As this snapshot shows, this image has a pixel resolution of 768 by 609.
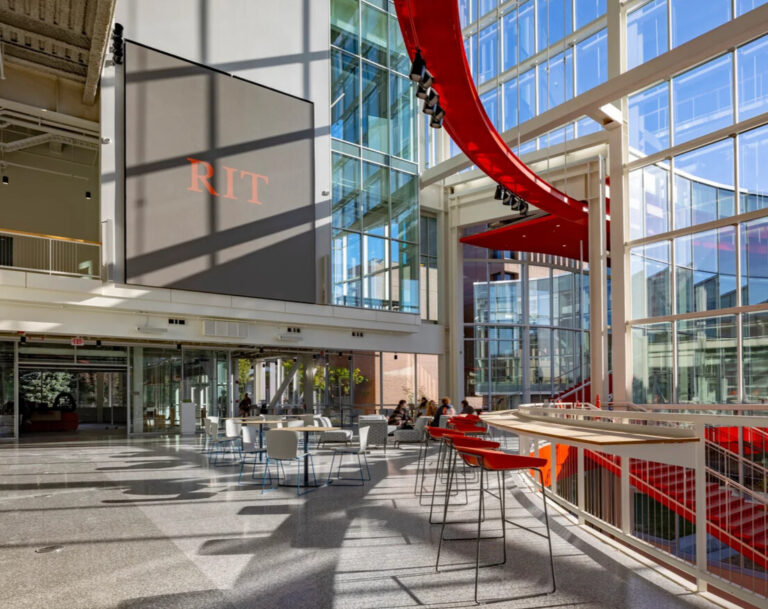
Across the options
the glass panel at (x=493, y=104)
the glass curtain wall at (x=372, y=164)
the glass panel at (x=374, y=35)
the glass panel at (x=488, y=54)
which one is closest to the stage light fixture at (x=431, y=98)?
the glass curtain wall at (x=372, y=164)

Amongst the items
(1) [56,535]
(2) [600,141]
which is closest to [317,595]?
(1) [56,535]

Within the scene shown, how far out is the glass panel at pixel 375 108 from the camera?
17938mm

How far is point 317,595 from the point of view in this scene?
385 cm

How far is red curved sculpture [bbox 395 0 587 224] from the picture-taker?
Answer: 6.59 metres

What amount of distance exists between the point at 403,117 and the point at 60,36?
1027 centimetres

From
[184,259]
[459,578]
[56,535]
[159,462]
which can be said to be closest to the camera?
[459,578]

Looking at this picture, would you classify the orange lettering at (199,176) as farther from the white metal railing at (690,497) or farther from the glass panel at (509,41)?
the glass panel at (509,41)

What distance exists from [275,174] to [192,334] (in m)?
4.54

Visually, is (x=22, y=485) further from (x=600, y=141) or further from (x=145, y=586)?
(x=600, y=141)

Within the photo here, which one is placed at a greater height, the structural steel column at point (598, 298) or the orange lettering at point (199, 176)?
the orange lettering at point (199, 176)

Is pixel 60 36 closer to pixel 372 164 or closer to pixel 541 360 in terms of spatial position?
pixel 372 164

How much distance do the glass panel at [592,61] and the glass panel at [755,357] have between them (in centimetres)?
749

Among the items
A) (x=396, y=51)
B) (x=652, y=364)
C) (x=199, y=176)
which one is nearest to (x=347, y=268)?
(x=199, y=176)

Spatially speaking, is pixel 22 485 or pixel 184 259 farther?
pixel 184 259
